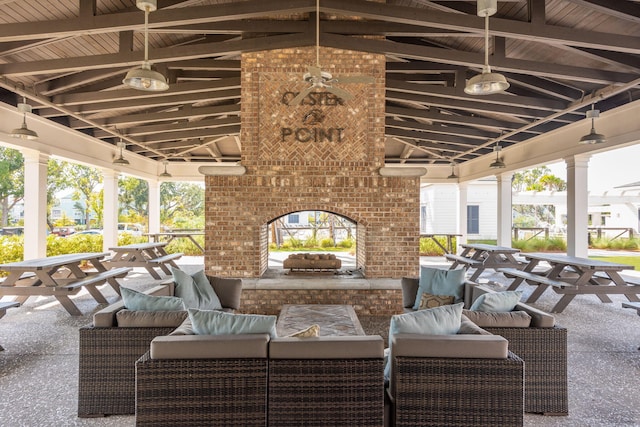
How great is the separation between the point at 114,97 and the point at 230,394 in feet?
20.8

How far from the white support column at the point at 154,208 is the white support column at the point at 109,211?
83.7 inches

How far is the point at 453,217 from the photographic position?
17.1 m

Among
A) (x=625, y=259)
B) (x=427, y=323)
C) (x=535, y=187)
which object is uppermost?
(x=535, y=187)

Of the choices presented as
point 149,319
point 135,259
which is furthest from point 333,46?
point 135,259

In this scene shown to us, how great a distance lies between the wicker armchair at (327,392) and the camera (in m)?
2.25

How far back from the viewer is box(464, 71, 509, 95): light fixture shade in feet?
12.1

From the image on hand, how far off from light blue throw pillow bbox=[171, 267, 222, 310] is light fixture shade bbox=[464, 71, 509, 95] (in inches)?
143

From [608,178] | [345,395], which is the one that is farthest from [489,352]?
[608,178]

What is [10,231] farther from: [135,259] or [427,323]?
[427,323]

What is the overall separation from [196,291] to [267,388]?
2435 mm

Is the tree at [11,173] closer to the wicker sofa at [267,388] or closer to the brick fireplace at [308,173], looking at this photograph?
the brick fireplace at [308,173]

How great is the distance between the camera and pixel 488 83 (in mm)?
3746

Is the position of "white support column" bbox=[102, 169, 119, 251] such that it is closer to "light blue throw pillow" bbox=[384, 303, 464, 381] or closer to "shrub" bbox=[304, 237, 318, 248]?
"shrub" bbox=[304, 237, 318, 248]

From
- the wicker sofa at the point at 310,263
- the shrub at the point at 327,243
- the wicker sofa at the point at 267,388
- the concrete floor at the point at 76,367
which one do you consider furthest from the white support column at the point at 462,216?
the wicker sofa at the point at 267,388
